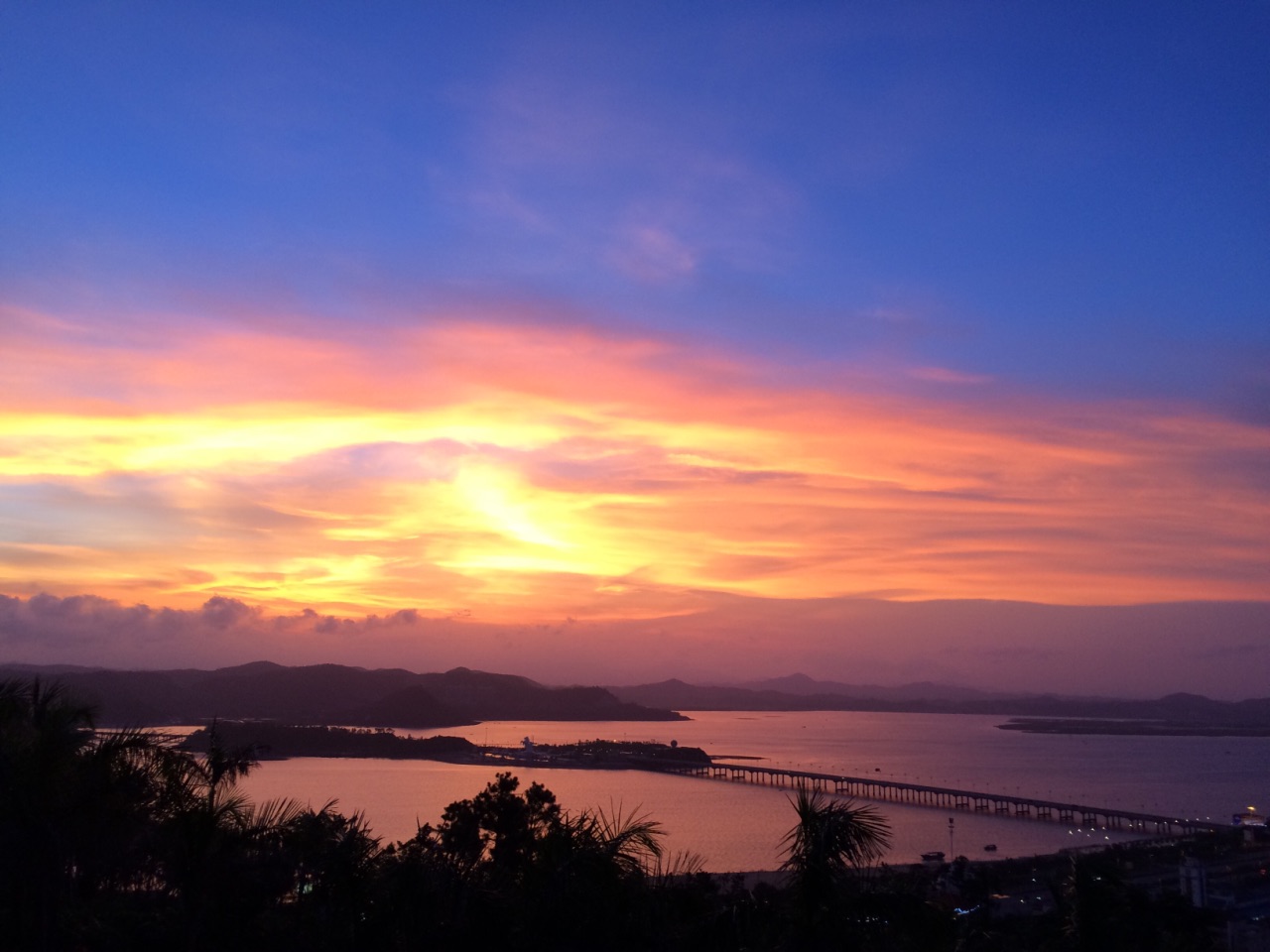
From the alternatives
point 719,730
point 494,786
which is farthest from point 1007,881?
point 719,730

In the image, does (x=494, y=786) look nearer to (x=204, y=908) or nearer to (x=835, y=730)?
(x=204, y=908)

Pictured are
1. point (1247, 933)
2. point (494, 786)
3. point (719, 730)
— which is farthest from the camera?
point (719, 730)

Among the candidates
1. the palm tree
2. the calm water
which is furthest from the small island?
the palm tree

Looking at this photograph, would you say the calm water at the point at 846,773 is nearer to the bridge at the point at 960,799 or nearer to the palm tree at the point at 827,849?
the bridge at the point at 960,799

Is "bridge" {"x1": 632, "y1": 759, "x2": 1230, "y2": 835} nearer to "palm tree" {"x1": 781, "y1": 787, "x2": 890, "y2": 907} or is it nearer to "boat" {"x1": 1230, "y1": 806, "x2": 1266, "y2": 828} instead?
"boat" {"x1": 1230, "y1": 806, "x2": 1266, "y2": 828}

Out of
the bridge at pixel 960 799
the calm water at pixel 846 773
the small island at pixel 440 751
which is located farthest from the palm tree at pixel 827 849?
the small island at pixel 440 751

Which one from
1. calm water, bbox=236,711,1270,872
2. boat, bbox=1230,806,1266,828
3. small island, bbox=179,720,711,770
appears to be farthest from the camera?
small island, bbox=179,720,711,770

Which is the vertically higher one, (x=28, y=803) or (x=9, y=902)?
(x=28, y=803)

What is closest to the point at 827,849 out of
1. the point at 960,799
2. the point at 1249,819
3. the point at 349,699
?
the point at 1249,819

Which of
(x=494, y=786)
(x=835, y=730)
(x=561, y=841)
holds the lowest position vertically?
(x=835, y=730)
